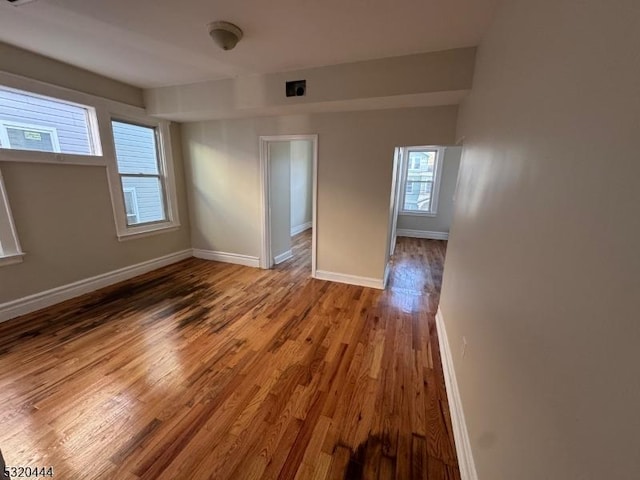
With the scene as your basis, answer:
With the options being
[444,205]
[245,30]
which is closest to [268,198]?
[245,30]

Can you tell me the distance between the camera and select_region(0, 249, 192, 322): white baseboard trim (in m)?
2.60

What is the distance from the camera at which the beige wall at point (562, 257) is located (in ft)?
1.63

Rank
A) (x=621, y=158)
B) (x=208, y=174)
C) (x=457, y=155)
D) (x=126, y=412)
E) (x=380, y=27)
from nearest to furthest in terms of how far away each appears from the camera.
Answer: (x=621, y=158), (x=126, y=412), (x=380, y=27), (x=208, y=174), (x=457, y=155)

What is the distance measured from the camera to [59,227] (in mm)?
2883

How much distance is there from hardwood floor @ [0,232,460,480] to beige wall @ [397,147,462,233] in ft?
12.4

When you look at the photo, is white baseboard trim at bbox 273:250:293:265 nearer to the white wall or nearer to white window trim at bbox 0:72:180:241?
white window trim at bbox 0:72:180:241

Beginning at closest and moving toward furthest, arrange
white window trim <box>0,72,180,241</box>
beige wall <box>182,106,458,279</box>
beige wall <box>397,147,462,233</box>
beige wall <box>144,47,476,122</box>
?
beige wall <box>144,47,476,122</box>
white window trim <box>0,72,180,241</box>
beige wall <box>182,106,458,279</box>
beige wall <box>397,147,462,233</box>

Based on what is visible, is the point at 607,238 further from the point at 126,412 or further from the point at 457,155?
the point at 457,155

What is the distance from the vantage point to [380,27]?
6.40 ft

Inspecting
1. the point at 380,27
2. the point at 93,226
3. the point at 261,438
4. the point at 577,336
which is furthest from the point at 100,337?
the point at 380,27

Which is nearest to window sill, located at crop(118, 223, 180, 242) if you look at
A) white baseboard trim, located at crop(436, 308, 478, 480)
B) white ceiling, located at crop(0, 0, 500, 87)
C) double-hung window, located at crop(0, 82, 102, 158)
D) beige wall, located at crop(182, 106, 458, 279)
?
beige wall, located at crop(182, 106, 458, 279)

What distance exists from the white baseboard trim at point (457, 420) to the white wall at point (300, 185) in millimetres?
5098

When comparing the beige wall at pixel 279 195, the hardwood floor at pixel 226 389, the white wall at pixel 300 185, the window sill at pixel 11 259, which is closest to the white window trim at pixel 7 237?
the window sill at pixel 11 259

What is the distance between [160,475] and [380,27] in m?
3.13
